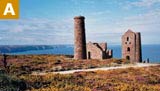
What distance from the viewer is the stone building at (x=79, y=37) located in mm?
69188

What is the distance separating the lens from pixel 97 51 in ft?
236

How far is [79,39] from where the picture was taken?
69938 mm

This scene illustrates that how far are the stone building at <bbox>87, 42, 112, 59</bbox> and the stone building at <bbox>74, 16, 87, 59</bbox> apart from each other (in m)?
2.51

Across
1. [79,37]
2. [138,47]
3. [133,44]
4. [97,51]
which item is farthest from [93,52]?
[138,47]

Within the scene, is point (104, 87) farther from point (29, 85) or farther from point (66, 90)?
point (29, 85)

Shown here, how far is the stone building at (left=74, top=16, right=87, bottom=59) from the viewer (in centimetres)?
6919

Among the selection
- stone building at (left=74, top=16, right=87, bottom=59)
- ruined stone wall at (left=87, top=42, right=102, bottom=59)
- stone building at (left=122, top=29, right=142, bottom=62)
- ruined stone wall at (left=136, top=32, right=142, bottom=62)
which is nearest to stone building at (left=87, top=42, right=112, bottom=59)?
ruined stone wall at (left=87, top=42, right=102, bottom=59)

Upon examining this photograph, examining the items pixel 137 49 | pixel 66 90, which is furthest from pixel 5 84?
pixel 137 49

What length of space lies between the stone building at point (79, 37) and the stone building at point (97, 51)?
251 cm

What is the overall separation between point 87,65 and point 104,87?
1169 inches

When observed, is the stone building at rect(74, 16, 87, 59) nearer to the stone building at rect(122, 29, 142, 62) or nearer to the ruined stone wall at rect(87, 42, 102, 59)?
the ruined stone wall at rect(87, 42, 102, 59)

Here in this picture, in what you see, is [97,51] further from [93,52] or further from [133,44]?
[133,44]

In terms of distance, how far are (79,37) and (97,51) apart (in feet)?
17.9

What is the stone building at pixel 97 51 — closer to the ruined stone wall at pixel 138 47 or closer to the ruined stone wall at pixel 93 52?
the ruined stone wall at pixel 93 52
